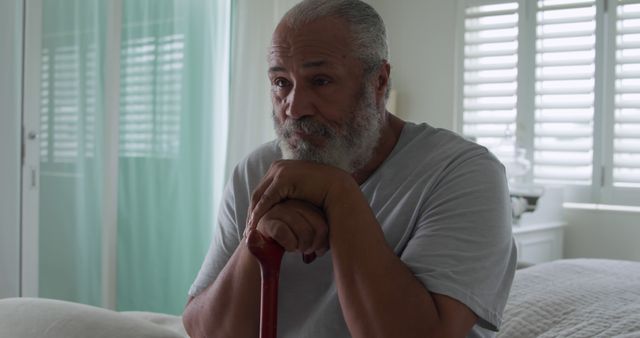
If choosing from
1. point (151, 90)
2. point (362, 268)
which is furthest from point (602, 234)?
point (362, 268)

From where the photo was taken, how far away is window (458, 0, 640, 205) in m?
3.49

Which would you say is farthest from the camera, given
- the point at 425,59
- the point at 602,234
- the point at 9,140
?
the point at 425,59

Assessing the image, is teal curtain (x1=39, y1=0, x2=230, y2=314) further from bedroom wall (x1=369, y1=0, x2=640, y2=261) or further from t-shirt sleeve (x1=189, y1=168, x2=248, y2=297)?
t-shirt sleeve (x1=189, y1=168, x2=248, y2=297)

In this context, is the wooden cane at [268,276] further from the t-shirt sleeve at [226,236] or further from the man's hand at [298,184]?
the t-shirt sleeve at [226,236]

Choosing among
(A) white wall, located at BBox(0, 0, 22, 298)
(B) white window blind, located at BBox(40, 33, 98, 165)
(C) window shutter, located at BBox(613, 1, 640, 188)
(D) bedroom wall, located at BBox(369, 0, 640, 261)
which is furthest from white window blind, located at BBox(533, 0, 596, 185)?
(A) white wall, located at BBox(0, 0, 22, 298)

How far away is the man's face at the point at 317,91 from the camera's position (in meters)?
0.87

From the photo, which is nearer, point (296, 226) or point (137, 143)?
point (296, 226)

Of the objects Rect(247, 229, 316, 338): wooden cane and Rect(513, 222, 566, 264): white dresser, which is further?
Rect(513, 222, 566, 264): white dresser

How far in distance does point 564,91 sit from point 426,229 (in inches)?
120

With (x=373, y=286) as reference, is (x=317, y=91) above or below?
above

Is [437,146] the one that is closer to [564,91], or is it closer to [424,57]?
[564,91]

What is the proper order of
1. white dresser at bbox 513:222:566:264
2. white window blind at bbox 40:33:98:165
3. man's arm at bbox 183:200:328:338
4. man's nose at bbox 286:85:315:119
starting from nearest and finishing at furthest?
man's arm at bbox 183:200:328:338 → man's nose at bbox 286:85:315:119 → white window blind at bbox 40:33:98:165 → white dresser at bbox 513:222:566:264

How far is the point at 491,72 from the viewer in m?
3.90

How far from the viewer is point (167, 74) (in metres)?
3.16
